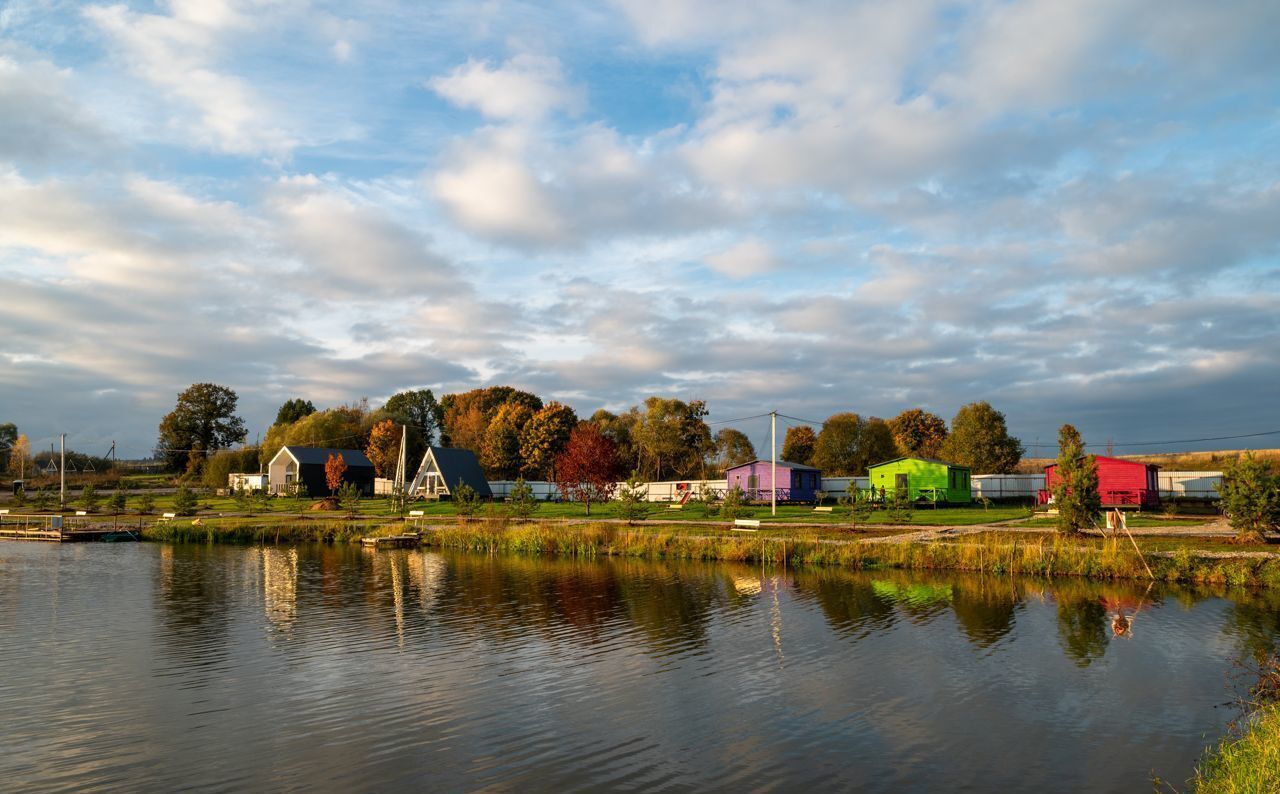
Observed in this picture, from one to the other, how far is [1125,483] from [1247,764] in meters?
51.5

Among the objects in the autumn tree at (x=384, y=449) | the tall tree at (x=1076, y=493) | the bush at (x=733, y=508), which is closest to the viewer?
the tall tree at (x=1076, y=493)

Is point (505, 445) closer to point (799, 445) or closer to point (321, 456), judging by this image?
point (321, 456)

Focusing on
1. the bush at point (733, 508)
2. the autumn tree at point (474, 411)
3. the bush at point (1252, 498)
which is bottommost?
the bush at point (733, 508)

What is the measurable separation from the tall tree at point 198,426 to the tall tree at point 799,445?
3500 inches

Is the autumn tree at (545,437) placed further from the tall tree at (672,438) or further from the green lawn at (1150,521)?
the green lawn at (1150,521)

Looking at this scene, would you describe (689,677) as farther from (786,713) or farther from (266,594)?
(266,594)

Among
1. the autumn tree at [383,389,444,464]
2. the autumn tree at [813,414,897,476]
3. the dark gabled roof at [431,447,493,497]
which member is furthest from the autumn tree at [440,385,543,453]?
the autumn tree at [813,414,897,476]

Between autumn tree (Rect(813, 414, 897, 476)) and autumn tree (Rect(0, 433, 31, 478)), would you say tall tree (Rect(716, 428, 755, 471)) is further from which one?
autumn tree (Rect(0, 433, 31, 478))

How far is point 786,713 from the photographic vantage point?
1723 centimetres

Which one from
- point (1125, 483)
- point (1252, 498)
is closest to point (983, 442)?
point (1125, 483)

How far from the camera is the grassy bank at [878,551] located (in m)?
33.0

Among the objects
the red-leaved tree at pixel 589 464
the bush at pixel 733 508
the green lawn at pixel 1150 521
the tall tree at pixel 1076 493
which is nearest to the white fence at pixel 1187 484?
the green lawn at pixel 1150 521

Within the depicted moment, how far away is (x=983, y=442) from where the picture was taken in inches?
3558

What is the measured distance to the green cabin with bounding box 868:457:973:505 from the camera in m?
65.1
